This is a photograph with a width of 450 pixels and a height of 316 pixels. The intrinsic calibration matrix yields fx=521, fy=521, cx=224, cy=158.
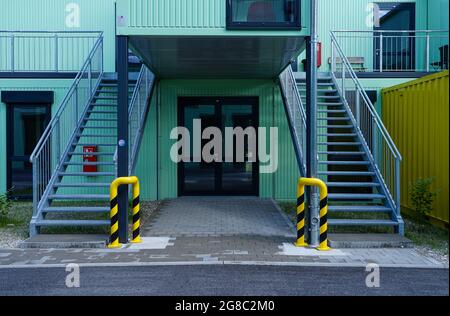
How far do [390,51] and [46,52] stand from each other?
32.3 feet

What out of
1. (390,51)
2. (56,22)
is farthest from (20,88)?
(390,51)

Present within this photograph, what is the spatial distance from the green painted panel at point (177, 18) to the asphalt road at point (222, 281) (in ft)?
12.8

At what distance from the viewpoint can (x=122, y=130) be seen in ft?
28.7

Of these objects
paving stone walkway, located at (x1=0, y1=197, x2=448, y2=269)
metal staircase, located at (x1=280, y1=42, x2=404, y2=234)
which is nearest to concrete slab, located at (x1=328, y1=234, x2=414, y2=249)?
paving stone walkway, located at (x1=0, y1=197, x2=448, y2=269)

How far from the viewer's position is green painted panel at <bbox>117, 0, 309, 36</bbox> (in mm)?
8609

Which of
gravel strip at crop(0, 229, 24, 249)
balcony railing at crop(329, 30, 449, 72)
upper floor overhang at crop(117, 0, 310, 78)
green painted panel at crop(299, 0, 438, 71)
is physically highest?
green painted panel at crop(299, 0, 438, 71)

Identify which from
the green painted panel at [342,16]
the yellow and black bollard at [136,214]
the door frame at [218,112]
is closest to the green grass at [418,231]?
the door frame at [218,112]

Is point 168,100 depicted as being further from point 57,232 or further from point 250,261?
point 250,261

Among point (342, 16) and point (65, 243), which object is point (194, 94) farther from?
point (65, 243)

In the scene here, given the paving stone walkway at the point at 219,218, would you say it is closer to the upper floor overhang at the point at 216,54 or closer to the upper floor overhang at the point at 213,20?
the upper floor overhang at the point at 216,54

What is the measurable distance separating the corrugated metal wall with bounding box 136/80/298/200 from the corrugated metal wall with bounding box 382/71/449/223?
9.16 ft

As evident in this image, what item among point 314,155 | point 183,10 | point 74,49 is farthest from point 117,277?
point 74,49

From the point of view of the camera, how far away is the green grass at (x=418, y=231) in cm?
862

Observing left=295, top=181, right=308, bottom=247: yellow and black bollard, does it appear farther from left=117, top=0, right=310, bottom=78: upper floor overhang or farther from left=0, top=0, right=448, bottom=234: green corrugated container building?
left=117, top=0, right=310, bottom=78: upper floor overhang
